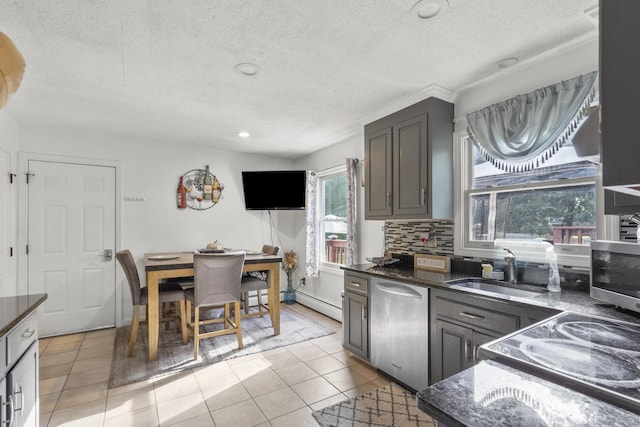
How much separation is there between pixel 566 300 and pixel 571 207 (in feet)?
2.39

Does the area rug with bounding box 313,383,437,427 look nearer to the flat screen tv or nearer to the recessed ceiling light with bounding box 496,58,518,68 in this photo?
the recessed ceiling light with bounding box 496,58,518,68

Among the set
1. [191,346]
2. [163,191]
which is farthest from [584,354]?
[163,191]

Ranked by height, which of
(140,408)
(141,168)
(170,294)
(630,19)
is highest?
(141,168)

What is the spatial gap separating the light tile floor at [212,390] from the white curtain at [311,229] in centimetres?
147

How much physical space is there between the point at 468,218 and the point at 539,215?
0.51m

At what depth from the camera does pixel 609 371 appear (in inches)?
34.8

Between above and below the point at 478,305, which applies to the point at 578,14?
above

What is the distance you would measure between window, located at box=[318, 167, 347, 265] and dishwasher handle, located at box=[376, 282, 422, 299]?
1.64 m

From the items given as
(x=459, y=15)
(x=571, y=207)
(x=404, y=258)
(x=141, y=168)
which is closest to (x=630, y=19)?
(x=459, y=15)

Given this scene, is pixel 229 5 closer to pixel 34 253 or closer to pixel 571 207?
pixel 571 207

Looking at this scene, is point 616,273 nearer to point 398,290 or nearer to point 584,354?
point 584,354

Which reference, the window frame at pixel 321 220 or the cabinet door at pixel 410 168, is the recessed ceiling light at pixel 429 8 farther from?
the window frame at pixel 321 220

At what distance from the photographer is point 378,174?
314 cm

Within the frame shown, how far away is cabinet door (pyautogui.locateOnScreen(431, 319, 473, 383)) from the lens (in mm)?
1990
